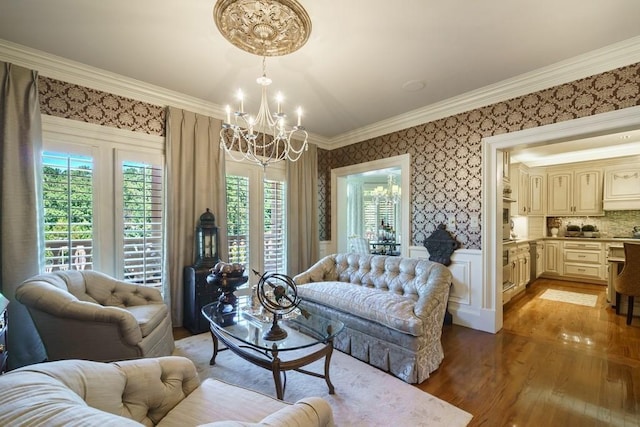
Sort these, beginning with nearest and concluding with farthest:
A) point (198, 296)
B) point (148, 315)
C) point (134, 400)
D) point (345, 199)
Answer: point (134, 400) < point (148, 315) < point (198, 296) < point (345, 199)

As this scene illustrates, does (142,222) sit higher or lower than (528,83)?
lower

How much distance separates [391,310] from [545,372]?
1.51 meters

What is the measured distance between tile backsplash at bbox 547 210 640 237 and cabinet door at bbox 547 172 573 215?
52 cm

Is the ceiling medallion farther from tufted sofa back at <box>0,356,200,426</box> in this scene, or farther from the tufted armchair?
the tufted armchair

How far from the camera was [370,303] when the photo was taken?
273 cm

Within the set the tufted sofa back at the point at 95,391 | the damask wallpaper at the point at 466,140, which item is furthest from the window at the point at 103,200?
the damask wallpaper at the point at 466,140

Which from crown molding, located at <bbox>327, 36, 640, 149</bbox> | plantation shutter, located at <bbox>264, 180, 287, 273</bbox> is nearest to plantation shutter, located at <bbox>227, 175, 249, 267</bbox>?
plantation shutter, located at <bbox>264, 180, 287, 273</bbox>

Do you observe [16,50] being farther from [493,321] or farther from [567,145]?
[567,145]

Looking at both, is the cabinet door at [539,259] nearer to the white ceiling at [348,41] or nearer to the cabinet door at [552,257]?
the cabinet door at [552,257]

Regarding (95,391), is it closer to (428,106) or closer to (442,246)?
(442,246)

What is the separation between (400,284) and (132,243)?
10.5 ft

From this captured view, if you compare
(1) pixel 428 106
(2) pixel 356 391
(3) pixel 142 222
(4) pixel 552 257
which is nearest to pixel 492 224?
(1) pixel 428 106

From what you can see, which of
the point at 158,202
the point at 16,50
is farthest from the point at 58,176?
the point at 16,50

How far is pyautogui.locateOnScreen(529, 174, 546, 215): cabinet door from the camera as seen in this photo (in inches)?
259
